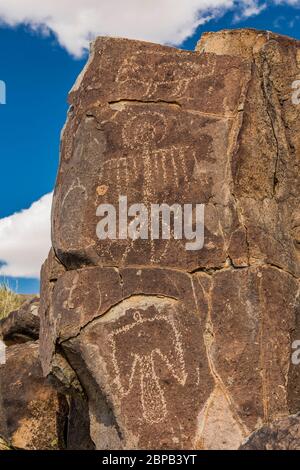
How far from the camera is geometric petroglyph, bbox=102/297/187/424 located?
4.61 meters

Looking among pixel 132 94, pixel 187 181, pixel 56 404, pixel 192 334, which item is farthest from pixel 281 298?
pixel 56 404

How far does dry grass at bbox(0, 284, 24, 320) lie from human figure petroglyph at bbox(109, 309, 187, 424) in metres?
7.30

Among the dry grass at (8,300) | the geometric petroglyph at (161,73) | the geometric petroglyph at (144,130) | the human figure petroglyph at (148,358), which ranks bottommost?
the human figure petroglyph at (148,358)

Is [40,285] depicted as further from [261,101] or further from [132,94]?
[261,101]

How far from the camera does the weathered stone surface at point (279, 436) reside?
3.58 meters

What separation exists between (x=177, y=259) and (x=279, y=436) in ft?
5.03

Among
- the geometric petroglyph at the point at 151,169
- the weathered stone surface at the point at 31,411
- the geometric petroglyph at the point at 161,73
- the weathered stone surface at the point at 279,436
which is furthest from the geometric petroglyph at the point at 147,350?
the weathered stone surface at the point at 31,411

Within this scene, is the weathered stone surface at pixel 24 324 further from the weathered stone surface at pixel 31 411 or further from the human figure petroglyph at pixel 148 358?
the human figure petroglyph at pixel 148 358

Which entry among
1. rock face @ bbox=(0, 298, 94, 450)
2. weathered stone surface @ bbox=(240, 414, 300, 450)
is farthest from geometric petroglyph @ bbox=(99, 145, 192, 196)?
rock face @ bbox=(0, 298, 94, 450)

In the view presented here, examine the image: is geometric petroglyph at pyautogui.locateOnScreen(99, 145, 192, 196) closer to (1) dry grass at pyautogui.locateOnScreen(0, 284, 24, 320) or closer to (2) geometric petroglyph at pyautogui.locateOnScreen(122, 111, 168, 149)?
(2) geometric petroglyph at pyautogui.locateOnScreen(122, 111, 168, 149)

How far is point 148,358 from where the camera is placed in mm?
4664

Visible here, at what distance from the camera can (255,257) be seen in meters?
4.89

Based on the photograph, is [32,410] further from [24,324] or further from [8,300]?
[8,300]

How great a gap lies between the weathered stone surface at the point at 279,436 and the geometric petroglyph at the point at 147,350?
954 millimetres
